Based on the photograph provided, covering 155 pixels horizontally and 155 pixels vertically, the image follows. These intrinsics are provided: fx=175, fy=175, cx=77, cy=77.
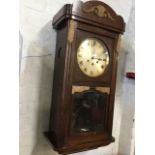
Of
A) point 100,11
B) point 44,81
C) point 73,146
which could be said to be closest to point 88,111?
point 73,146

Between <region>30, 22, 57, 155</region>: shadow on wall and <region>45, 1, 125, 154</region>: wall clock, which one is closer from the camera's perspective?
<region>45, 1, 125, 154</region>: wall clock

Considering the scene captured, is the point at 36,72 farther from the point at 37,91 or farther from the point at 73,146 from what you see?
the point at 73,146

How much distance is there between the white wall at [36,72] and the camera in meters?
0.97

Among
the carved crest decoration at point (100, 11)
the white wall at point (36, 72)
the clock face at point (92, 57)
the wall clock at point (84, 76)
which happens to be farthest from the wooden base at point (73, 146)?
the carved crest decoration at point (100, 11)

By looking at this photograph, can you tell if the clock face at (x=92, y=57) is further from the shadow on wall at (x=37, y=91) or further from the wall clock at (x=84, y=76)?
the shadow on wall at (x=37, y=91)

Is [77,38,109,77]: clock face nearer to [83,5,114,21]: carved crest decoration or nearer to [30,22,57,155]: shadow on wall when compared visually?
[83,5,114,21]: carved crest decoration

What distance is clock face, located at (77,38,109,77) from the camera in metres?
0.89

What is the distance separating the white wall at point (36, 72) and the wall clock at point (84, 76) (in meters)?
0.06

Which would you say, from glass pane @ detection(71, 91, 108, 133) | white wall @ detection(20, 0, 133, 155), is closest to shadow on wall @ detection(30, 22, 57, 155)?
white wall @ detection(20, 0, 133, 155)

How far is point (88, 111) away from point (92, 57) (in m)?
0.29
